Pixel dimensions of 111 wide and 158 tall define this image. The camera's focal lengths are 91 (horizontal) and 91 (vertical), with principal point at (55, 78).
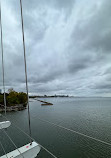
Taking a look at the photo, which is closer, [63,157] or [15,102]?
[63,157]

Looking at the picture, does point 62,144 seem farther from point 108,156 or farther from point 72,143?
point 108,156

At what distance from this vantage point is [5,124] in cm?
373

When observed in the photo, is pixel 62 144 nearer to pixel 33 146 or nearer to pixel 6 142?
pixel 6 142

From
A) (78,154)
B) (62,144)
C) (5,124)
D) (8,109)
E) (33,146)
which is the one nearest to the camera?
(33,146)

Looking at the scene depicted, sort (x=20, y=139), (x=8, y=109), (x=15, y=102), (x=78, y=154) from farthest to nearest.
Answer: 1. (x=15, y=102)
2. (x=8, y=109)
3. (x=20, y=139)
4. (x=78, y=154)

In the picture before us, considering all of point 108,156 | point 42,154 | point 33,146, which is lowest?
point 108,156

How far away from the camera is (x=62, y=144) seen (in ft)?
29.0

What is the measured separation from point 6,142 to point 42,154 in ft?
13.5

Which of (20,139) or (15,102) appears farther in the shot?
(15,102)

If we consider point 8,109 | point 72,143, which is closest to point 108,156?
point 72,143

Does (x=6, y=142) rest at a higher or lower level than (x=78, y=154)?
higher

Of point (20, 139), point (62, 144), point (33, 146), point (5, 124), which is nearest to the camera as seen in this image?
point (33, 146)

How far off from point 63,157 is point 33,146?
6513 millimetres

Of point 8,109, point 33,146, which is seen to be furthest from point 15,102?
point 33,146
